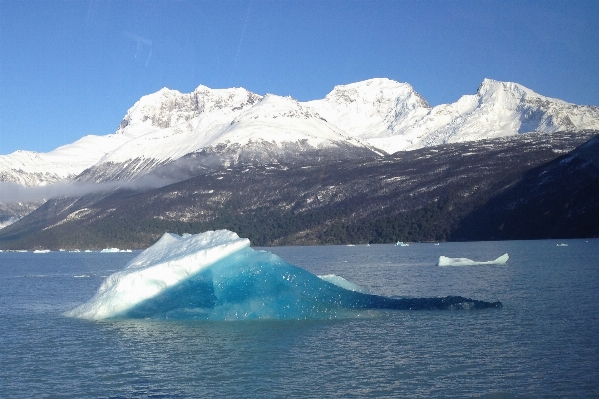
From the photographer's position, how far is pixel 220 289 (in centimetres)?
4075

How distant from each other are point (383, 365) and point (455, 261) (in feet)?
194

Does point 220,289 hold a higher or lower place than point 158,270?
lower

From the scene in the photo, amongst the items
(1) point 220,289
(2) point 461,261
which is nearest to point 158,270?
(1) point 220,289

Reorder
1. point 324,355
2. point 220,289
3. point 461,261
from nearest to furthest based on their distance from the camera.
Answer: point 324,355 < point 220,289 < point 461,261

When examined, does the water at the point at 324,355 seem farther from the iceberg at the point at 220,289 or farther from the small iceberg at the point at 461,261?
the small iceberg at the point at 461,261

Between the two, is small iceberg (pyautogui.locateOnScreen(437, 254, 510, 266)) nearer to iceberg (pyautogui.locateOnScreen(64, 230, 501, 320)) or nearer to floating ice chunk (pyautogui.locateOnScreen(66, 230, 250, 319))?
iceberg (pyautogui.locateOnScreen(64, 230, 501, 320))

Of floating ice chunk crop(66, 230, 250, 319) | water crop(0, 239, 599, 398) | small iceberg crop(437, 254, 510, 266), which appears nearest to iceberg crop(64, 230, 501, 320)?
floating ice chunk crop(66, 230, 250, 319)

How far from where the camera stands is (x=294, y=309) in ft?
136

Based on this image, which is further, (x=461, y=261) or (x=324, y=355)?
(x=461, y=261)

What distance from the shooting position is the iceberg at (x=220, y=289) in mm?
40562

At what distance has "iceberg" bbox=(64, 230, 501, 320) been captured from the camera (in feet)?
133

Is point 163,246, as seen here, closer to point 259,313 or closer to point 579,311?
point 259,313

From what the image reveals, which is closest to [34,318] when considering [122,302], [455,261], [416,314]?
[122,302]

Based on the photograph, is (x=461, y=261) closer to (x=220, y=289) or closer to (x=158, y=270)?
(x=220, y=289)
